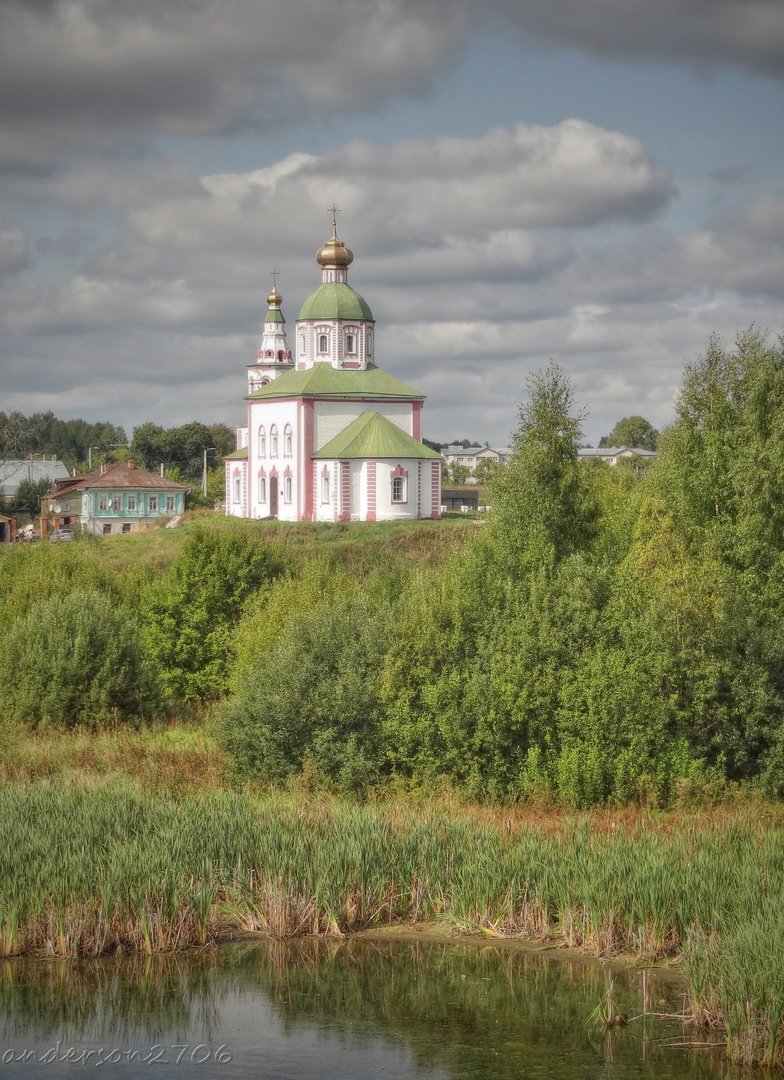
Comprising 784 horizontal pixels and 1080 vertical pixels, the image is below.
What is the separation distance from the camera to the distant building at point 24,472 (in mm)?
100500

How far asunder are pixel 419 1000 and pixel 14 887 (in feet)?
14.8

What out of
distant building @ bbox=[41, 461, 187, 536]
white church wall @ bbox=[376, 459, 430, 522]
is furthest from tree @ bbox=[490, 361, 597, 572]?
distant building @ bbox=[41, 461, 187, 536]

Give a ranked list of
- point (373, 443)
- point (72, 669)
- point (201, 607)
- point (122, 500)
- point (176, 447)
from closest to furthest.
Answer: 1. point (72, 669)
2. point (201, 607)
3. point (373, 443)
4. point (122, 500)
5. point (176, 447)

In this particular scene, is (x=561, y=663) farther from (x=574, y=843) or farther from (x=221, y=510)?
(x=221, y=510)

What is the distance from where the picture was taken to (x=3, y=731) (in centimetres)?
2773

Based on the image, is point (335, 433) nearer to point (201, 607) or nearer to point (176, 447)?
point (201, 607)

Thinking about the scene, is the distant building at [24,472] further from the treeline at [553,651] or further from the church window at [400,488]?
the treeline at [553,651]

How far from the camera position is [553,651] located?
22828mm

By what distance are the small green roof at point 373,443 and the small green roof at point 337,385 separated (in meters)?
1.77

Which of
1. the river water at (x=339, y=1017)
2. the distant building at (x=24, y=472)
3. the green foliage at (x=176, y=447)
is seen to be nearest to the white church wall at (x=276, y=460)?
the distant building at (x=24, y=472)

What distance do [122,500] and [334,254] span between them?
77.5 feet

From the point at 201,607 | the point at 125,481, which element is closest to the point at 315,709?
the point at 201,607

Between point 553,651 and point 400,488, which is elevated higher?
point 400,488

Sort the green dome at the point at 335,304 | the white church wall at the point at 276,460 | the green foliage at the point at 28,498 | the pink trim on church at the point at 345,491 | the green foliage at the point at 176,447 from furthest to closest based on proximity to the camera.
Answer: the green foliage at the point at 176,447 < the green foliage at the point at 28,498 < the green dome at the point at 335,304 < the white church wall at the point at 276,460 < the pink trim on church at the point at 345,491
